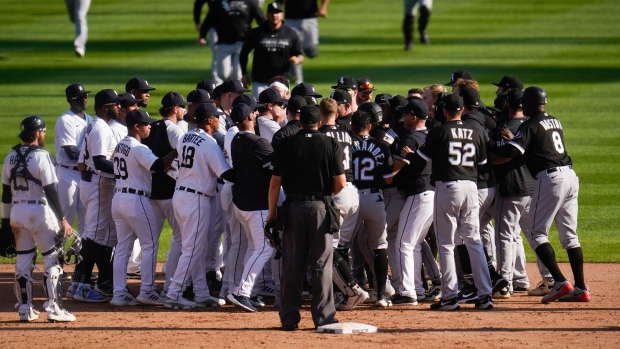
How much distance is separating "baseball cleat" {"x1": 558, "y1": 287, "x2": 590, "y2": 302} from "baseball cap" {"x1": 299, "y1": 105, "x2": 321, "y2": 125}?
9.26 feet

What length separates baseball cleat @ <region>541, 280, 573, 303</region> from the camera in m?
9.09

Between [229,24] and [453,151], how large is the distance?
303 inches

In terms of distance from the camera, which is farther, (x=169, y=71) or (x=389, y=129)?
(x=169, y=71)

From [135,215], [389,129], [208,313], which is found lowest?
[208,313]

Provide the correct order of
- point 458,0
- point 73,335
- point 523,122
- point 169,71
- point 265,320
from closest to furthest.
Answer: point 73,335 < point 265,320 < point 523,122 < point 169,71 < point 458,0

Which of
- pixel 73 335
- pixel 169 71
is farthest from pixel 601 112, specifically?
pixel 73 335

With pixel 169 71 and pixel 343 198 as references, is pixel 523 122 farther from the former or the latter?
pixel 169 71

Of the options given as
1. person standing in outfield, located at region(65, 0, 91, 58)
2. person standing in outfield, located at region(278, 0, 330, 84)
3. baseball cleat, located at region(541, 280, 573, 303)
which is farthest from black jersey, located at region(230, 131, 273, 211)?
person standing in outfield, located at region(65, 0, 91, 58)

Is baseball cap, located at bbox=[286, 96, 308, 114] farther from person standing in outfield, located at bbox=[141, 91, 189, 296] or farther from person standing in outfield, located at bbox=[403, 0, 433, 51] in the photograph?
person standing in outfield, located at bbox=[403, 0, 433, 51]

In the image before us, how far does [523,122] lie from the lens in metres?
9.29

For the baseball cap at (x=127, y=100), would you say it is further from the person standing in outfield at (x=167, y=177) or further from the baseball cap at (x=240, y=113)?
the baseball cap at (x=240, y=113)

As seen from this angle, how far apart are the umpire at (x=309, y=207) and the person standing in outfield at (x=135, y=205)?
145cm

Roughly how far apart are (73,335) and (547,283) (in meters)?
4.25

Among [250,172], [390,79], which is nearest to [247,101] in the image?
[250,172]
